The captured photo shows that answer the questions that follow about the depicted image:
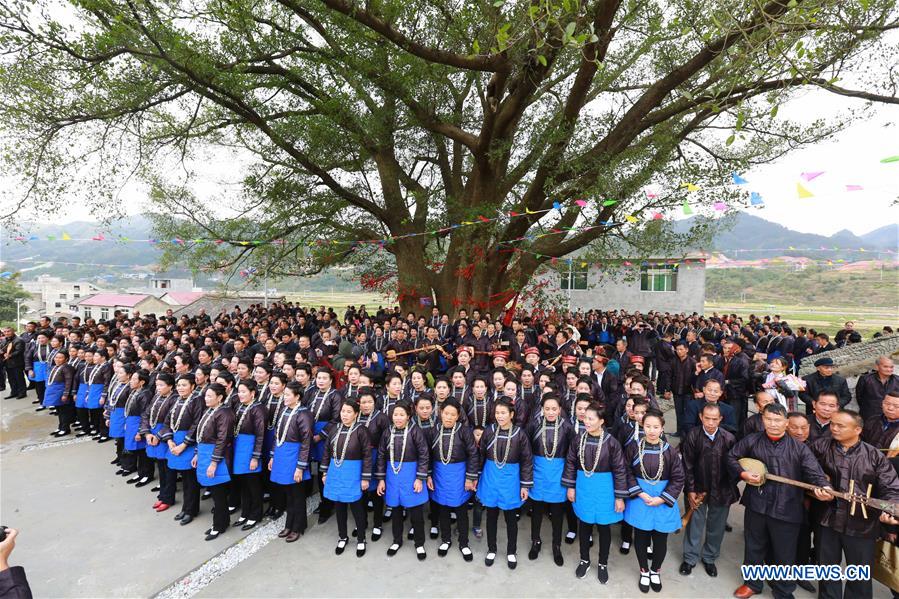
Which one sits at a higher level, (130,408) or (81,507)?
(130,408)

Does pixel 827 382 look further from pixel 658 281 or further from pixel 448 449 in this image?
pixel 658 281

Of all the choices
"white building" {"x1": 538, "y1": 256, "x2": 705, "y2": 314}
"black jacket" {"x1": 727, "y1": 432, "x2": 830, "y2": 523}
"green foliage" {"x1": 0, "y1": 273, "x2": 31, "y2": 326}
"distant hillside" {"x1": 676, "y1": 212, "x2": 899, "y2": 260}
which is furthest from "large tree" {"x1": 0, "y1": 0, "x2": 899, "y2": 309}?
"distant hillside" {"x1": 676, "y1": 212, "x2": 899, "y2": 260}

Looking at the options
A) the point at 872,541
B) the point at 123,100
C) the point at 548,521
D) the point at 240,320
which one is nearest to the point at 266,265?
the point at 240,320

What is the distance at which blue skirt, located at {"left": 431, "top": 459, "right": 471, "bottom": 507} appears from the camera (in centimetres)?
427

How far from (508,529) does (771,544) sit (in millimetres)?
2220

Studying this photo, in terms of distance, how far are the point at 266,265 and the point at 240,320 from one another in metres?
Result: 1.75

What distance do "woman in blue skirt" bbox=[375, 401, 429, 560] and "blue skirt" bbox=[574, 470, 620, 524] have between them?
4.90ft

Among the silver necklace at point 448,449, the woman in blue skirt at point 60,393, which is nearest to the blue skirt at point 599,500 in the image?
the silver necklace at point 448,449

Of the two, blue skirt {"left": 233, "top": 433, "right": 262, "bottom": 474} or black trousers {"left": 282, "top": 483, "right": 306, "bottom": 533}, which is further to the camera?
blue skirt {"left": 233, "top": 433, "right": 262, "bottom": 474}

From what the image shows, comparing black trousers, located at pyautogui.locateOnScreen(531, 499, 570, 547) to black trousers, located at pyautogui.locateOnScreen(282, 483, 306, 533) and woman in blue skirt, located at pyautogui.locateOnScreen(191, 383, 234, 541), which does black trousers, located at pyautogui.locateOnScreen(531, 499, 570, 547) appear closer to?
black trousers, located at pyautogui.locateOnScreen(282, 483, 306, 533)

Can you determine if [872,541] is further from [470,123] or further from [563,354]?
[470,123]

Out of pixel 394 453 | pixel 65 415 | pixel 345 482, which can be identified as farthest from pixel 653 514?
pixel 65 415

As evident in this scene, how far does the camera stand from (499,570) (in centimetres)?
409

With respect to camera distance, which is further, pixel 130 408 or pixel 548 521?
pixel 130 408
